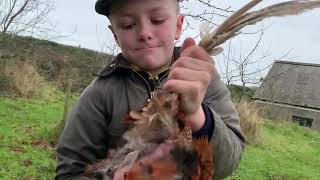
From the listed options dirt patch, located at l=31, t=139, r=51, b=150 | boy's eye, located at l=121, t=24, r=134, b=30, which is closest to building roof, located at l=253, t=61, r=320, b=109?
dirt patch, located at l=31, t=139, r=51, b=150

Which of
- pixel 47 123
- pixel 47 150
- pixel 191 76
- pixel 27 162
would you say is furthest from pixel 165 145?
pixel 47 123

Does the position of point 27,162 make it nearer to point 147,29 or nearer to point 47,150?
point 47,150

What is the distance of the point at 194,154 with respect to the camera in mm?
1646

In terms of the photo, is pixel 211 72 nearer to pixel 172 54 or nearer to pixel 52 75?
pixel 172 54

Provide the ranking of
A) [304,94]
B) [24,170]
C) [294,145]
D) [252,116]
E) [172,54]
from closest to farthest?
[172,54] → [24,170] → [252,116] → [294,145] → [304,94]

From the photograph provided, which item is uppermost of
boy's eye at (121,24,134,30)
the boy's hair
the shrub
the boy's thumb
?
the boy's hair

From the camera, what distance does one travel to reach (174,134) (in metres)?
1.62

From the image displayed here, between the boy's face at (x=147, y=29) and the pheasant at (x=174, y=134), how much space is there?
38cm

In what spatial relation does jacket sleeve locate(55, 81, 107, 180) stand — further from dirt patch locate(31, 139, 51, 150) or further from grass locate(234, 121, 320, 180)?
grass locate(234, 121, 320, 180)

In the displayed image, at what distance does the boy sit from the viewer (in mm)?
1970

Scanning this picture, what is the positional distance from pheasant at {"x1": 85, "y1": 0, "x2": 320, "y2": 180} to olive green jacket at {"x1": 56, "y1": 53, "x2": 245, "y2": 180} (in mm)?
386

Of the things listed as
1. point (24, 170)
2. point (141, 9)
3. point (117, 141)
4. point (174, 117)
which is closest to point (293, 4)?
point (174, 117)

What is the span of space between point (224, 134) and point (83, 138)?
1.99 ft

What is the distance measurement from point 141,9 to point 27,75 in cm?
1805
